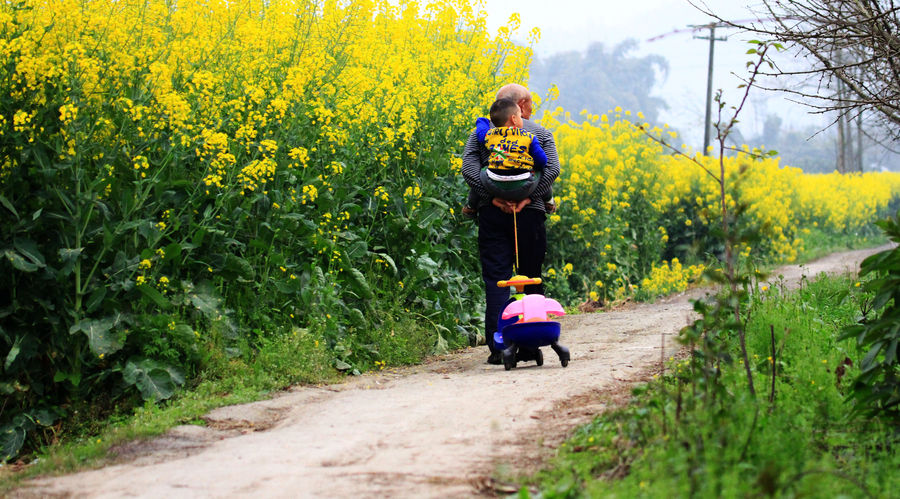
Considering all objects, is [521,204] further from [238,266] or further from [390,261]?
[238,266]

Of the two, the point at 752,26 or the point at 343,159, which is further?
the point at 343,159

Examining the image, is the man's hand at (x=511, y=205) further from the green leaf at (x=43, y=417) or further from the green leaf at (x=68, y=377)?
the green leaf at (x=43, y=417)

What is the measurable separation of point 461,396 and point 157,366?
2.07m

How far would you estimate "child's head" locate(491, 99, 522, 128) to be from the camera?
6.74m

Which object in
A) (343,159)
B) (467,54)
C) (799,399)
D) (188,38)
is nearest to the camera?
(799,399)

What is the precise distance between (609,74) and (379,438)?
12423cm

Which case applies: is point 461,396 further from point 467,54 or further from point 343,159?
point 467,54

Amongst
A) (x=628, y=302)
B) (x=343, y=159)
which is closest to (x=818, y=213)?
(x=628, y=302)

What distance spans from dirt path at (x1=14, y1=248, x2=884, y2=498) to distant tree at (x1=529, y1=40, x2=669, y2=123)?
11588 centimetres

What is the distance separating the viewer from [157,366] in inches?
237

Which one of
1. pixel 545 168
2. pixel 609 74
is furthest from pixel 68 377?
pixel 609 74

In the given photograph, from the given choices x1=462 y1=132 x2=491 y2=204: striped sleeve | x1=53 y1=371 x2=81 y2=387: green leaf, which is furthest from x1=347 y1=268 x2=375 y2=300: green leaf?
x1=53 y1=371 x2=81 y2=387: green leaf

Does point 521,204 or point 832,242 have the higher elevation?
point 521,204

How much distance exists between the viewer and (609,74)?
124m
